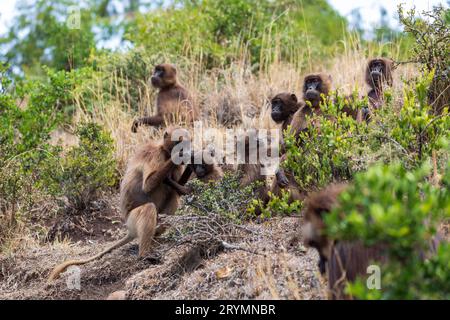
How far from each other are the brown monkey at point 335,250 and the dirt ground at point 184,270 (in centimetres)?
54

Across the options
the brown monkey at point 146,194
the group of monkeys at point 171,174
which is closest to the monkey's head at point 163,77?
the group of monkeys at point 171,174

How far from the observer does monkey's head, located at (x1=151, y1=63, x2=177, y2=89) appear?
37.9 feet

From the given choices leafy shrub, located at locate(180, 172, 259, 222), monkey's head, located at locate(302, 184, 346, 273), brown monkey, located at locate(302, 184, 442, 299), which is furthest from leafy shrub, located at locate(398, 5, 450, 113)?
monkey's head, located at locate(302, 184, 346, 273)

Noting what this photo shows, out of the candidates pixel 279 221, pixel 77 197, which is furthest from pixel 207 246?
pixel 77 197

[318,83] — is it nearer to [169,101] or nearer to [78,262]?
[169,101]

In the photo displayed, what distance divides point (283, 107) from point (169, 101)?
2709 millimetres

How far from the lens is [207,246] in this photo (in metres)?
6.98

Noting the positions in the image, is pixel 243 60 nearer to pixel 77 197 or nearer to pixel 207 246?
pixel 77 197

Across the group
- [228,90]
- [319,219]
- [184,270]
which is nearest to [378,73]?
[228,90]

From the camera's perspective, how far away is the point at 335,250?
443 centimetres

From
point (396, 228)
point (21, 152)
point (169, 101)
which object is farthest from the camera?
point (169, 101)

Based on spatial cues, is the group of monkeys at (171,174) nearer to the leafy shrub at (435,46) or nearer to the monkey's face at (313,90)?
the monkey's face at (313,90)
